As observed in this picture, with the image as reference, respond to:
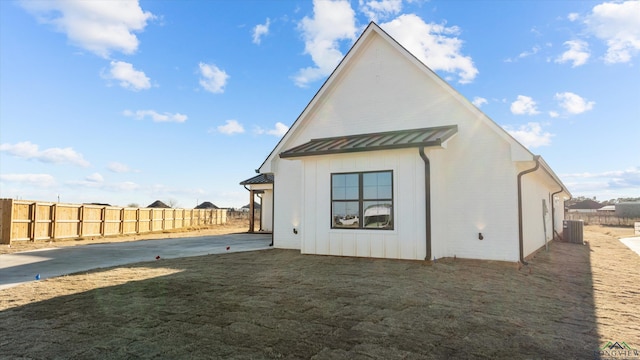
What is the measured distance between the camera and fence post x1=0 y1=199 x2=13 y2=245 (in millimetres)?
15867

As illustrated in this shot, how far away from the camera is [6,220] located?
15953 mm

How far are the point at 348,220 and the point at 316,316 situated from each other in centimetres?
514

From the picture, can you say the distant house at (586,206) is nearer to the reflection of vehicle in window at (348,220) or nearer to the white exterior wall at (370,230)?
the white exterior wall at (370,230)

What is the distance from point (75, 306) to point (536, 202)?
47.6 ft

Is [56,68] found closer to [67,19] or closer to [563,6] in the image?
[67,19]

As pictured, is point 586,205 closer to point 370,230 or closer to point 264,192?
point 264,192

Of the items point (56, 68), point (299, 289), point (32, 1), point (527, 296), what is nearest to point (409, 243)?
point (527, 296)

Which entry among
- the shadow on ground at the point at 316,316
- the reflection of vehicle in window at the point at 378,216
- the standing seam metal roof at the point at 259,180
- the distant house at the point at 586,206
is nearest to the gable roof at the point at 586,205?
the distant house at the point at 586,206

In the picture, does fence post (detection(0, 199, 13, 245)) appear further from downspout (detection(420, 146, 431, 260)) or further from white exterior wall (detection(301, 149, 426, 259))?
downspout (detection(420, 146, 431, 260))

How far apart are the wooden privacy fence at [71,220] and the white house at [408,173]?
1464cm

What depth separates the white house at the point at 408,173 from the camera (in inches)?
356

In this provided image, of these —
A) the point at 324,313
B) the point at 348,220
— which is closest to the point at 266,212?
the point at 348,220

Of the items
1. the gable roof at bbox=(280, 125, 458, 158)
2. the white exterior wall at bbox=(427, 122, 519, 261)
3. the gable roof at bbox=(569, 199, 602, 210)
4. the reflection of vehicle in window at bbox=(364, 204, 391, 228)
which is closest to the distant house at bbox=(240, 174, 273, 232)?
the gable roof at bbox=(280, 125, 458, 158)

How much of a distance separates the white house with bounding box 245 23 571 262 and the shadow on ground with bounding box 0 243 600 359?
4.00 ft
